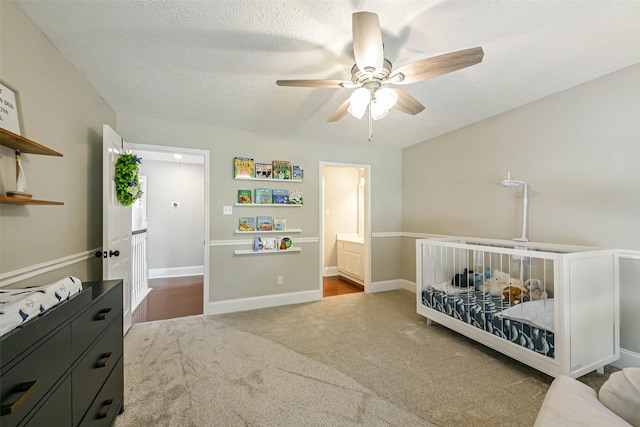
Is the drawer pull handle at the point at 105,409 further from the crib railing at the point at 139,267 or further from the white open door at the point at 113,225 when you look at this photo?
the crib railing at the point at 139,267

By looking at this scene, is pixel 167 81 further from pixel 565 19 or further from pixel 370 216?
pixel 370 216

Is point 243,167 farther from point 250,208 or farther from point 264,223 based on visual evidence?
point 264,223

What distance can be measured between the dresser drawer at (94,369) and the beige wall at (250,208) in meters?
1.77

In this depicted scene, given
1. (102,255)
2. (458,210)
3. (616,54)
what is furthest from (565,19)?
(102,255)

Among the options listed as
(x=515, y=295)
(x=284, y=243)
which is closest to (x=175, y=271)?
(x=284, y=243)

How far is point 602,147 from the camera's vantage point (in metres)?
2.25

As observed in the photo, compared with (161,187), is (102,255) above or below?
below

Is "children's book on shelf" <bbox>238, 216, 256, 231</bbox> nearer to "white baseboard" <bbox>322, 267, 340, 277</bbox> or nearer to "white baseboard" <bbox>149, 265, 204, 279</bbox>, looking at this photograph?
"white baseboard" <bbox>322, 267, 340, 277</bbox>

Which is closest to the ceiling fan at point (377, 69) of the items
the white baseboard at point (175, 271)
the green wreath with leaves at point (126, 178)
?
the green wreath with leaves at point (126, 178)

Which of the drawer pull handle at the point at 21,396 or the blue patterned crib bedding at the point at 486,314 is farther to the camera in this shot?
the blue patterned crib bedding at the point at 486,314

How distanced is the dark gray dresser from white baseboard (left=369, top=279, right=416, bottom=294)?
11.0 feet

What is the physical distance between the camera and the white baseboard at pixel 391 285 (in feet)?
13.9

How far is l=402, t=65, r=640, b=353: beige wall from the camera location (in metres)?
2.12

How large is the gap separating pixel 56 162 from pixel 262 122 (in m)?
1.96
